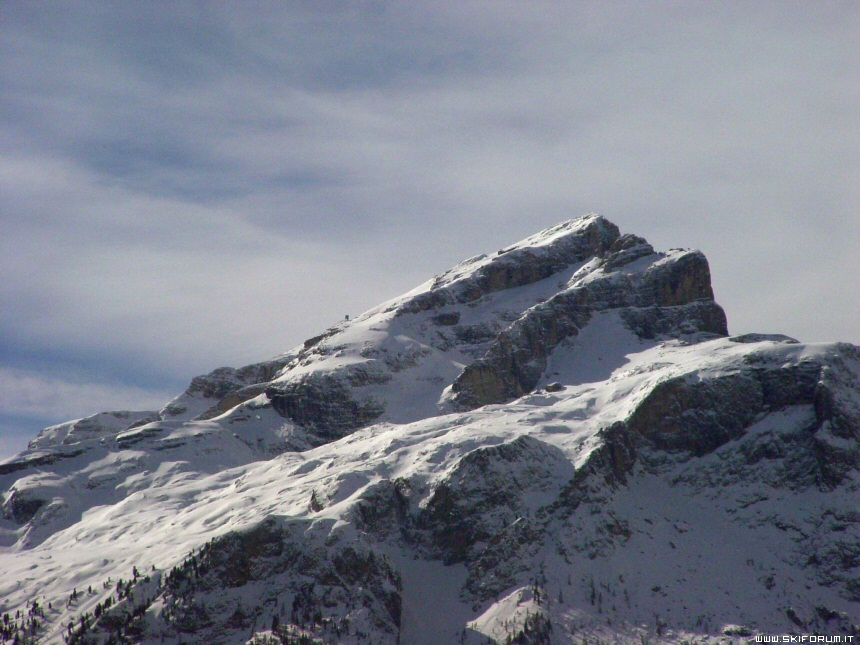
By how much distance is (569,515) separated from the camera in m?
198

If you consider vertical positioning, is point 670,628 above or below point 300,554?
below

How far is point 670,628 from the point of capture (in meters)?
173

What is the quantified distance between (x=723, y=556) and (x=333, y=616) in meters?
74.4

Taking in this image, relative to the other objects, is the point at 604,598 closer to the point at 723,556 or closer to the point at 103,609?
the point at 723,556

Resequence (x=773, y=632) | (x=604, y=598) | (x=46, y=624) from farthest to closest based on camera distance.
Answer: (x=46, y=624), (x=604, y=598), (x=773, y=632)

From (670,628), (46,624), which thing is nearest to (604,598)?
(670,628)

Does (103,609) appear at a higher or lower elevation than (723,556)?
higher

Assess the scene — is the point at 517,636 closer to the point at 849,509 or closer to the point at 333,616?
the point at 333,616

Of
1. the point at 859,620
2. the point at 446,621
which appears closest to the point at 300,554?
the point at 446,621

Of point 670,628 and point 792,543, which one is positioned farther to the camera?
point 792,543

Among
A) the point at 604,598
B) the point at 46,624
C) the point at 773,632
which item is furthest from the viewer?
the point at 46,624

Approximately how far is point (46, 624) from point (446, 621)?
79219 millimetres

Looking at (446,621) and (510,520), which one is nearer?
(446,621)

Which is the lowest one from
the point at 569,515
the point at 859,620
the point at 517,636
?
the point at 859,620
